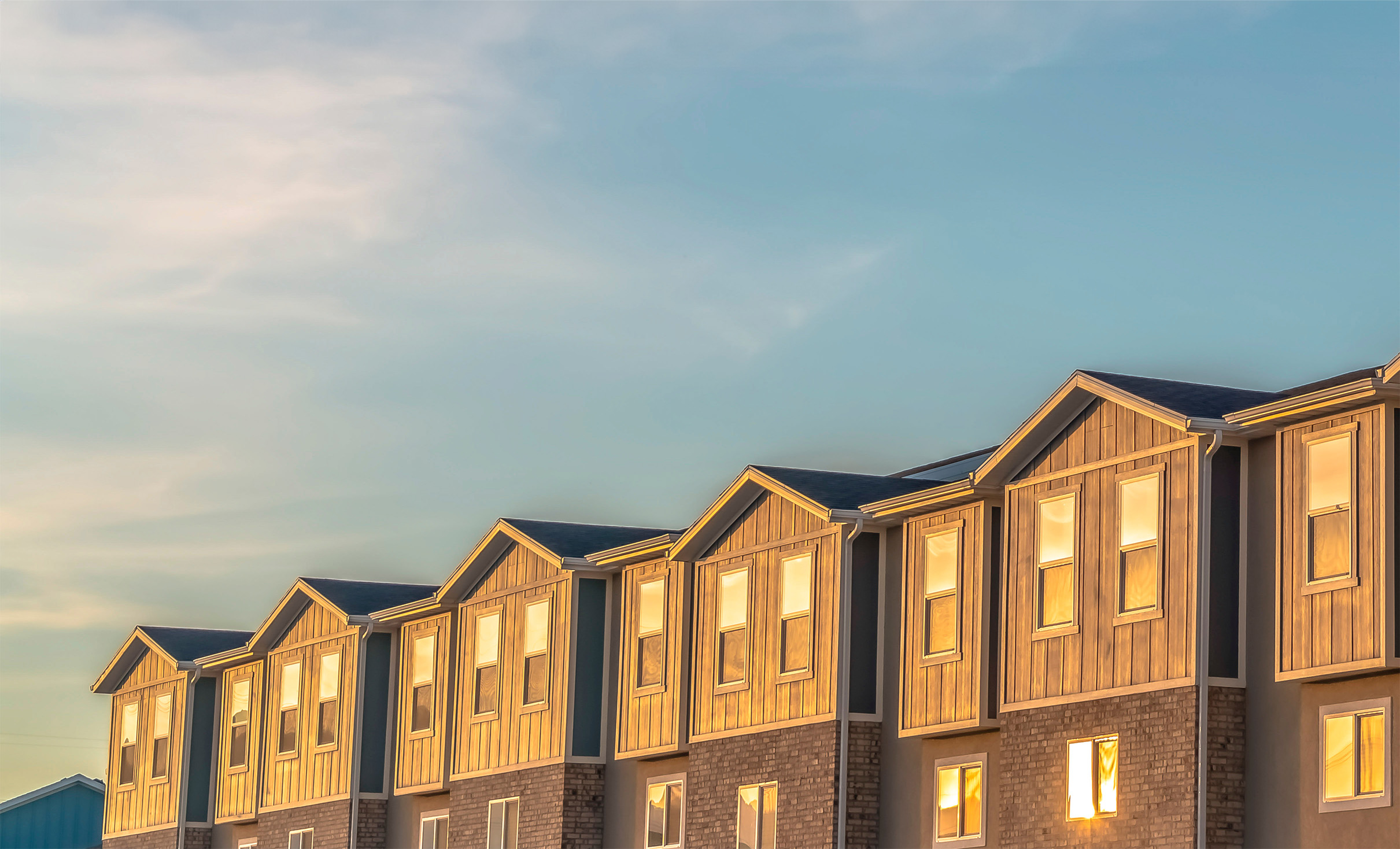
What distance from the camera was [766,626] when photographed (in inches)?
1254

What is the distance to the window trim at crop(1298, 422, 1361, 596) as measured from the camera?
893 inches

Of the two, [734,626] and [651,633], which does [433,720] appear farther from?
[734,626]

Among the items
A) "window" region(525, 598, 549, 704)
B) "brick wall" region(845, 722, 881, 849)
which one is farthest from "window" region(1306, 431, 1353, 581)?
"window" region(525, 598, 549, 704)

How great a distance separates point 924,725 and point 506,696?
35.8 feet

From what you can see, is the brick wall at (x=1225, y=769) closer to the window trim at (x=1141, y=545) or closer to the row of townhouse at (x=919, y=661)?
the row of townhouse at (x=919, y=661)

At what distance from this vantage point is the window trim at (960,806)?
27922 millimetres

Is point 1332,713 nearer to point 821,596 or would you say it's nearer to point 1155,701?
point 1155,701

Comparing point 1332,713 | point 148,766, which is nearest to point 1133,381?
point 1332,713

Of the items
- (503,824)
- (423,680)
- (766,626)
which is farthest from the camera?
(423,680)

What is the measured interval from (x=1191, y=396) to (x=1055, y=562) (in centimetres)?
275

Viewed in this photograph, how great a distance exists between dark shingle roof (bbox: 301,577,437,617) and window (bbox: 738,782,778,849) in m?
13.3

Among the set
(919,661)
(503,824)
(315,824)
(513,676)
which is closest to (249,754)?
(315,824)

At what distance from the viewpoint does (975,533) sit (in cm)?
2850

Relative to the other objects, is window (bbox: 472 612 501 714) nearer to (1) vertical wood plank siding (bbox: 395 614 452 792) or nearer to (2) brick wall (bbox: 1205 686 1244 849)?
(1) vertical wood plank siding (bbox: 395 614 452 792)
